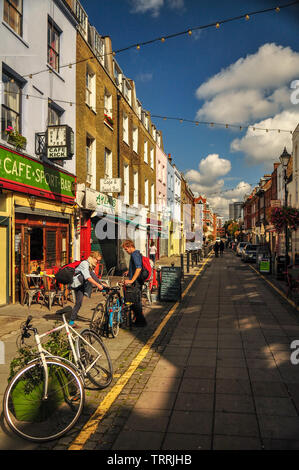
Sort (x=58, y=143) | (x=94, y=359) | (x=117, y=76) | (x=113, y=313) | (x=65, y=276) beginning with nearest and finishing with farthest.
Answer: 1. (x=94, y=359)
2. (x=65, y=276)
3. (x=113, y=313)
4. (x=58, y=143)
5. (x=117, y=76)

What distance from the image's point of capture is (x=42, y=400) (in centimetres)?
382

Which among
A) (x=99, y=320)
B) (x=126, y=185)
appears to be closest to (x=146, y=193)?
(x=126, y=185)

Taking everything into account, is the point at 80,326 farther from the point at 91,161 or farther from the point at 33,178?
the point at 91,161

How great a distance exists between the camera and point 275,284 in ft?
53.5

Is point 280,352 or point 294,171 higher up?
point 294,171

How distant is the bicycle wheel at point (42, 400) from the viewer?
3.64 metres

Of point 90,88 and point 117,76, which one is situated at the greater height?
point 117,76

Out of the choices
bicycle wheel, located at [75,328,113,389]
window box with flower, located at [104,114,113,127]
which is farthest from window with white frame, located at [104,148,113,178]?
bicycle wheel, located at [75,328,113,389]

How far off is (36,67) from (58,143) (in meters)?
2.51

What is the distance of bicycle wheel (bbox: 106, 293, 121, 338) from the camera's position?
730cm

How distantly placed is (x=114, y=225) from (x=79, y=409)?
698 inches

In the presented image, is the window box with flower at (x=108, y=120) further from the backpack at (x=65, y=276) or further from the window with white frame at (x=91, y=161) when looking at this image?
the backpack at (x=65, y=276)
